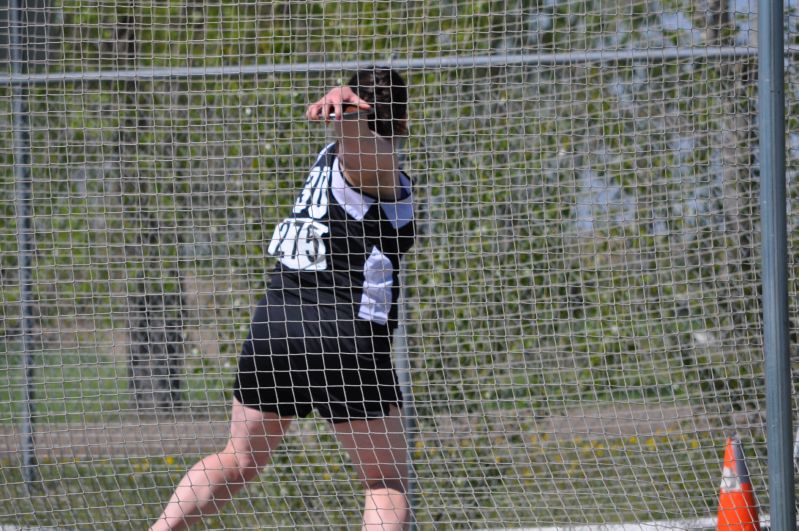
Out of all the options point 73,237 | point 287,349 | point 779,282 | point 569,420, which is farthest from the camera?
point 73,237

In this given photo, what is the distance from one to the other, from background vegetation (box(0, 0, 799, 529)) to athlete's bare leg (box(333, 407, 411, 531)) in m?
0.86

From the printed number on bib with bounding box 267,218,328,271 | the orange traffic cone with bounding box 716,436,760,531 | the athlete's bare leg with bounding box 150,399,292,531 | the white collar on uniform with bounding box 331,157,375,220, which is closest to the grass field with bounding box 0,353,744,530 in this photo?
the orange traffic cone with bounding box 716,436,760,531

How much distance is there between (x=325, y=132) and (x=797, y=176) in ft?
6.73

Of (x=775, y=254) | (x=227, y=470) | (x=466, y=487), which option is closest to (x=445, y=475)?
(x=466, y=487)

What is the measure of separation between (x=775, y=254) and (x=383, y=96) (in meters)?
1.29

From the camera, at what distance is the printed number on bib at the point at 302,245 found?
3.00m

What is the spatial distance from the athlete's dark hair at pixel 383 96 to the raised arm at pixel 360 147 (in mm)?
39

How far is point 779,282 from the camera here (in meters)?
2.39

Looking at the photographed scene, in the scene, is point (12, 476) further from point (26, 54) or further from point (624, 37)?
point (624, 37)

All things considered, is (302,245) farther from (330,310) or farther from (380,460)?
(380,460)

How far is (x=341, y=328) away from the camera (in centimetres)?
294

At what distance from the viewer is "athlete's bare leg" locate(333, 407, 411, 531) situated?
2.88 m

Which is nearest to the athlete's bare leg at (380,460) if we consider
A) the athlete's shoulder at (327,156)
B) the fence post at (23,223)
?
the athlete's shoulder at (327,156)

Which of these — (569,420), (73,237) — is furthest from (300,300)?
(73,237)
